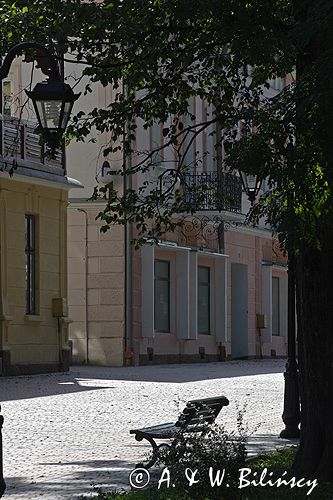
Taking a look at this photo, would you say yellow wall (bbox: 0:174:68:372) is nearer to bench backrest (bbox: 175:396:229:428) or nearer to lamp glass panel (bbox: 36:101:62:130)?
bench backrest (bbox: 175:396:229:428)

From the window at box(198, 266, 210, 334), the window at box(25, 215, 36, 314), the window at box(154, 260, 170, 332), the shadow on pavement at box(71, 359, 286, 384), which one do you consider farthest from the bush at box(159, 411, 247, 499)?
the window at box(198, 266, 210, 334)

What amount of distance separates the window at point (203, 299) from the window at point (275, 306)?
243 inches

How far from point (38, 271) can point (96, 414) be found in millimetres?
12062

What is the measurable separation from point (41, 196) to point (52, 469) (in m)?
19.2

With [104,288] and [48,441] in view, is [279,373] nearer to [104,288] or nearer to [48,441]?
[104,288]

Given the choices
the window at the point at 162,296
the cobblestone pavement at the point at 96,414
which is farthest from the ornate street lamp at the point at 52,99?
the window at the point at 162,296

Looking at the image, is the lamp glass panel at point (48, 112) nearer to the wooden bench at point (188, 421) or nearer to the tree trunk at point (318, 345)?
the tree trunk at point (318, 345)

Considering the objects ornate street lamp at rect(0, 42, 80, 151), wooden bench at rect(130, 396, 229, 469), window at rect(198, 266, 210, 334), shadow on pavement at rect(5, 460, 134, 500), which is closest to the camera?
ornate street lamp at rect(0, 42, 80, 151)

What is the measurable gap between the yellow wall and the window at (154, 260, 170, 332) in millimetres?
6510

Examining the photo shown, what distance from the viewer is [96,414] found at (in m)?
19.9

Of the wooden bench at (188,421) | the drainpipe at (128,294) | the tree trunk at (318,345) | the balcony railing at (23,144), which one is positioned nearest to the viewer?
the wooden bench at (188,421)

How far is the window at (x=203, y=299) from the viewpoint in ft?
139

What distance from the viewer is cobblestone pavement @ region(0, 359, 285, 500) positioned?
12.6 metres

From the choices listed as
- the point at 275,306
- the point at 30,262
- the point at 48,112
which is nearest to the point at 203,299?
the point at 275,306
